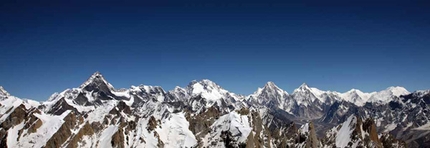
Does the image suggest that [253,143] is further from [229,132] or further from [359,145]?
[359,145]

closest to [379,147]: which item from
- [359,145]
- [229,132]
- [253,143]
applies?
[359,145]

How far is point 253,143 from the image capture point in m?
194

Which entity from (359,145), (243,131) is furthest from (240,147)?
(359,145)

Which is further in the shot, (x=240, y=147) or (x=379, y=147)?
(x=379, y=147)

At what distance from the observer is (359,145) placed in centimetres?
19950

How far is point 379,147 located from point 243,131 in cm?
7417

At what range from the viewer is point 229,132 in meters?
199

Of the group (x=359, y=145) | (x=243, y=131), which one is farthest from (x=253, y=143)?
(x=359, y=145)

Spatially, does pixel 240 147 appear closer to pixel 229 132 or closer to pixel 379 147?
pixel 229 132

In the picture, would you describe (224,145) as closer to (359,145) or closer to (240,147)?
(240,147)

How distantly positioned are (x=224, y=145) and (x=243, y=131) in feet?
41.8

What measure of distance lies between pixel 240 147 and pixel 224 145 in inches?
576

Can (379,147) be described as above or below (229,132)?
below

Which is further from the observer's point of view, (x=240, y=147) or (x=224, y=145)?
(x=224, y=145)
